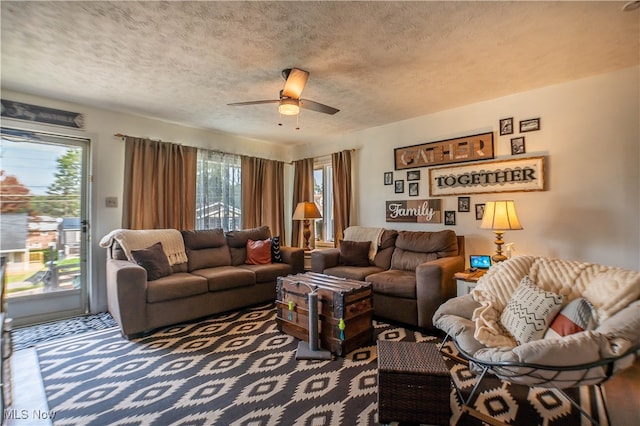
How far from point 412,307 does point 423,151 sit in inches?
82.8

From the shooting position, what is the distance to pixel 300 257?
14.0ft

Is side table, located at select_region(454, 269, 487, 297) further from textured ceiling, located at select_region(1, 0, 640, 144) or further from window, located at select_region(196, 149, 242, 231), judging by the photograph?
window, located at select_region(196, 149, 242, 231)

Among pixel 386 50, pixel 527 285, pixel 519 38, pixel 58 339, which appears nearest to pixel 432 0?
pixel 386 50

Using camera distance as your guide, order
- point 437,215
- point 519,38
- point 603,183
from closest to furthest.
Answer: point 519,38, point 603,183, point 437,215

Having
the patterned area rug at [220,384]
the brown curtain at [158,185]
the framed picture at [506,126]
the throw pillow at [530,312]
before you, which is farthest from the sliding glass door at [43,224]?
the framed picture at [506,126]

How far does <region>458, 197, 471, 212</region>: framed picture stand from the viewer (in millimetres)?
3670

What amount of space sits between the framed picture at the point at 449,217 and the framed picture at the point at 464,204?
98 millimetres

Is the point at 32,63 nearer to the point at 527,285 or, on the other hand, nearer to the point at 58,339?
the point at 58,339

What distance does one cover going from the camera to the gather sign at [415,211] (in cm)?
394

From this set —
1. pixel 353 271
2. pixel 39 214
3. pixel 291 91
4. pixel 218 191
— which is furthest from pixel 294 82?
pixel 39 214

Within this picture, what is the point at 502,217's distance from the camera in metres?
2.92

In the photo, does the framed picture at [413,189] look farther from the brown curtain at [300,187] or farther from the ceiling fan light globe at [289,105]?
the ceiling fan light globe at [289,105]

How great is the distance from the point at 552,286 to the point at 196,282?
3087 mm

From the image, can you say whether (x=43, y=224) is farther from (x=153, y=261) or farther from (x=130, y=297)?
(x=130, y=297)
